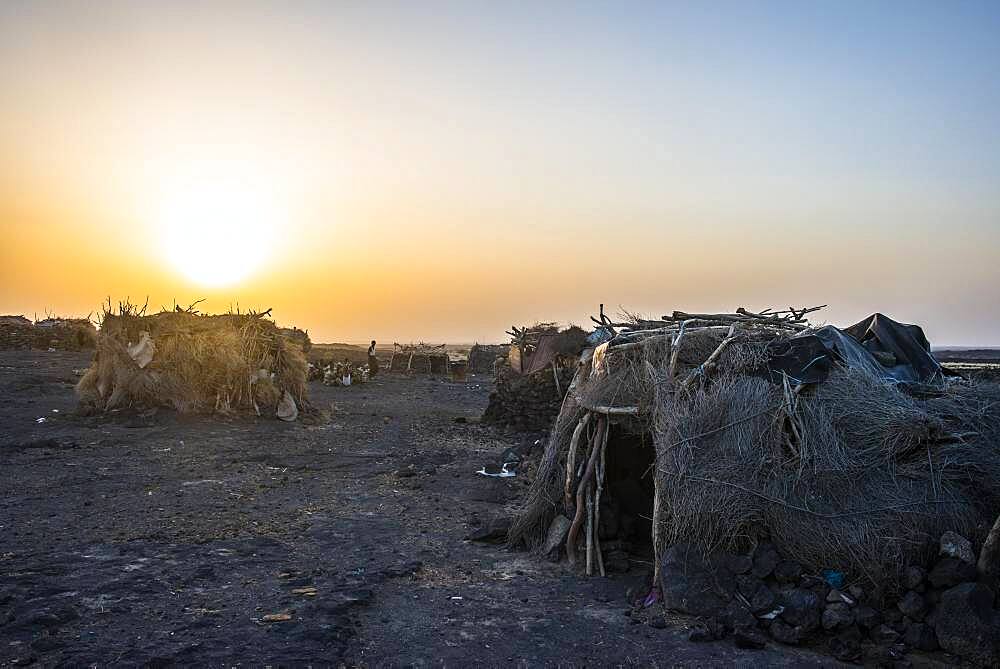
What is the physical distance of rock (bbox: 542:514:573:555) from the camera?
8102 mm

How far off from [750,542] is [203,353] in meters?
16.6

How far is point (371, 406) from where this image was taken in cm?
2452

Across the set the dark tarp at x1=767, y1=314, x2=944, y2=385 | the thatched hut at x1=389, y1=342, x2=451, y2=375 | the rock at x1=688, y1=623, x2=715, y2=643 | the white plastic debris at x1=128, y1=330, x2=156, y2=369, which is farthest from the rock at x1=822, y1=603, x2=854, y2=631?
the thatched hut at x1=389, y1=342, x2=451, y2=375

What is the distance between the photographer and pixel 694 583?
627cm

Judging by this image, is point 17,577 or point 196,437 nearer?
point 17,577

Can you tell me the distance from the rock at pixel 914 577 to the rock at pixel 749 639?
1291 millimetres

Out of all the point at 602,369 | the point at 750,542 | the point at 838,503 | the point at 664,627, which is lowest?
the point at 664,627

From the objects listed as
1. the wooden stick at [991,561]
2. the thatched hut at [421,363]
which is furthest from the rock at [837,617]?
the thatched hut at [421,363]

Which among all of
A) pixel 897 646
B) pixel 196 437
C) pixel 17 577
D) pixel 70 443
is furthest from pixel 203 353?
pixel 897 646

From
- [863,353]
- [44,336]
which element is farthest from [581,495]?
[44,336]

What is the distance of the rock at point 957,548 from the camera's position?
575cm

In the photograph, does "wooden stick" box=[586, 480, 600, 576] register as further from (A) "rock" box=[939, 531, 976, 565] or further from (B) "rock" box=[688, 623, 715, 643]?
(A) "rock" box=[939, 531, 976, 565]

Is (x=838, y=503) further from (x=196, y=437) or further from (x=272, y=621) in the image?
(x=196, y=437)

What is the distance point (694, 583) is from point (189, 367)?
53.4ft
